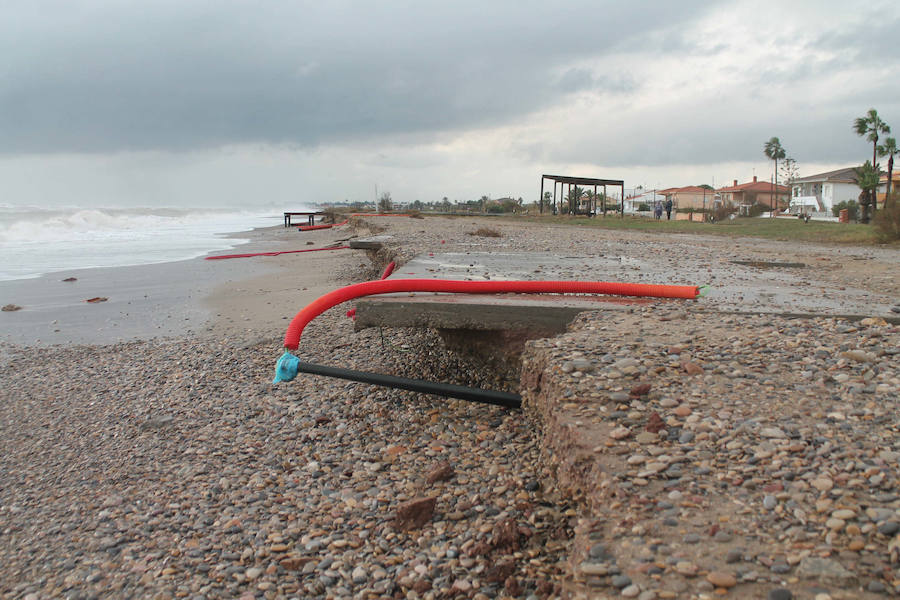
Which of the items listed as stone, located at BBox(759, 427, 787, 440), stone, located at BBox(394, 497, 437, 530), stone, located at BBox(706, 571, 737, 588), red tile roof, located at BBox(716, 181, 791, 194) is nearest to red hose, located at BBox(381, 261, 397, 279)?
stone, located at BBox(394, 497, 437, 530)

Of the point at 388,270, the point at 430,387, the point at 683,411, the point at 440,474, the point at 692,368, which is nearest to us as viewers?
the point at 683,411

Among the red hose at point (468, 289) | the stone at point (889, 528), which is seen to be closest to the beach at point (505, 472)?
the stone at point (889, 528)

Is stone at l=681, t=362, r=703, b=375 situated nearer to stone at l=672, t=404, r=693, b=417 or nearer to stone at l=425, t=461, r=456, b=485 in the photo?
stone at l=672, t=404, r=693, b=417

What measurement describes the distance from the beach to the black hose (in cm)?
15

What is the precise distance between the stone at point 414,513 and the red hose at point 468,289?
171cm

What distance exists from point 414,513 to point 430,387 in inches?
41.7

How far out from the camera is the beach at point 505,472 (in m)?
1.82

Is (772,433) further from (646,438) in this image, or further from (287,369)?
(287,369)

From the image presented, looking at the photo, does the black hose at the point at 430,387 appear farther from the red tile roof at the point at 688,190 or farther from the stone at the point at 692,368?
the red tile roof at the point at 688,190

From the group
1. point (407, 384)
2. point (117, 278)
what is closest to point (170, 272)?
point (117, 278)

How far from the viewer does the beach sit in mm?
1818

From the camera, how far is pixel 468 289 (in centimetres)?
431

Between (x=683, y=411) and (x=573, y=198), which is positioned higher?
(x=573, y=198)

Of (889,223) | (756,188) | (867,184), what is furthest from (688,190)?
(889,223)
